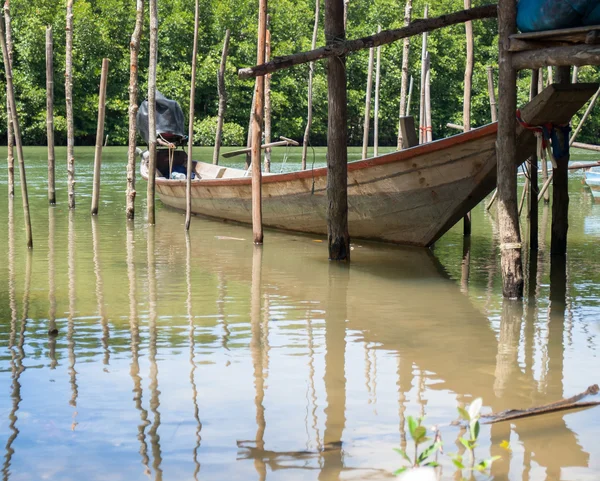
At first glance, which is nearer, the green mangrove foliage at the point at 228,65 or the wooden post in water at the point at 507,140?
the wooden post in water at the point at 507,140

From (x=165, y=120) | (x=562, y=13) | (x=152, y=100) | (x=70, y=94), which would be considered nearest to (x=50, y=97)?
(x=70, y=94)

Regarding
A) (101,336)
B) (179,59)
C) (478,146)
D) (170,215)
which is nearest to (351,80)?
(179,59)

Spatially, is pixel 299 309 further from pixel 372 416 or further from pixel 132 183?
pixel 132 183

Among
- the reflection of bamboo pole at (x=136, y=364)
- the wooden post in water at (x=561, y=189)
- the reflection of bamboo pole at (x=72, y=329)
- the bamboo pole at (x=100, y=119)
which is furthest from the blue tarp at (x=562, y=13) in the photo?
the bamboo pole at (x=100, y=119)

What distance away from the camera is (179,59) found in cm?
5216

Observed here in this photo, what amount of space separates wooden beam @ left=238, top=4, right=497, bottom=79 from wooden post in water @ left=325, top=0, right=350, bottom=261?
192 millimetres

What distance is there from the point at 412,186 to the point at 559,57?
159 inches

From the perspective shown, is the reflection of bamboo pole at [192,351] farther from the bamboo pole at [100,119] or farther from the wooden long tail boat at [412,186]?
the bamboo pole at [100,119]

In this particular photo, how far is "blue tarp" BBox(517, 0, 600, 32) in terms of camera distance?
7.30m

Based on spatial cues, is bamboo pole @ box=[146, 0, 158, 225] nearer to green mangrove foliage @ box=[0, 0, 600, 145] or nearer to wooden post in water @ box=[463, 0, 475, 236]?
wooden post in water @ box=[463, 0, 475, 236]

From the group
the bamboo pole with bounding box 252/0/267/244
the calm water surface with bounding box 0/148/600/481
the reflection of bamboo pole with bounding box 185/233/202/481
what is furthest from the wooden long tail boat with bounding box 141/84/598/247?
the reflection of bamboo pole with bounding box 185/233/202/481

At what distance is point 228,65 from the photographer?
49719 mm

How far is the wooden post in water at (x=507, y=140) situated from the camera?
25.7 ft

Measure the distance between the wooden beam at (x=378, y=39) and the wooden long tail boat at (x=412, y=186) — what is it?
1.17m
